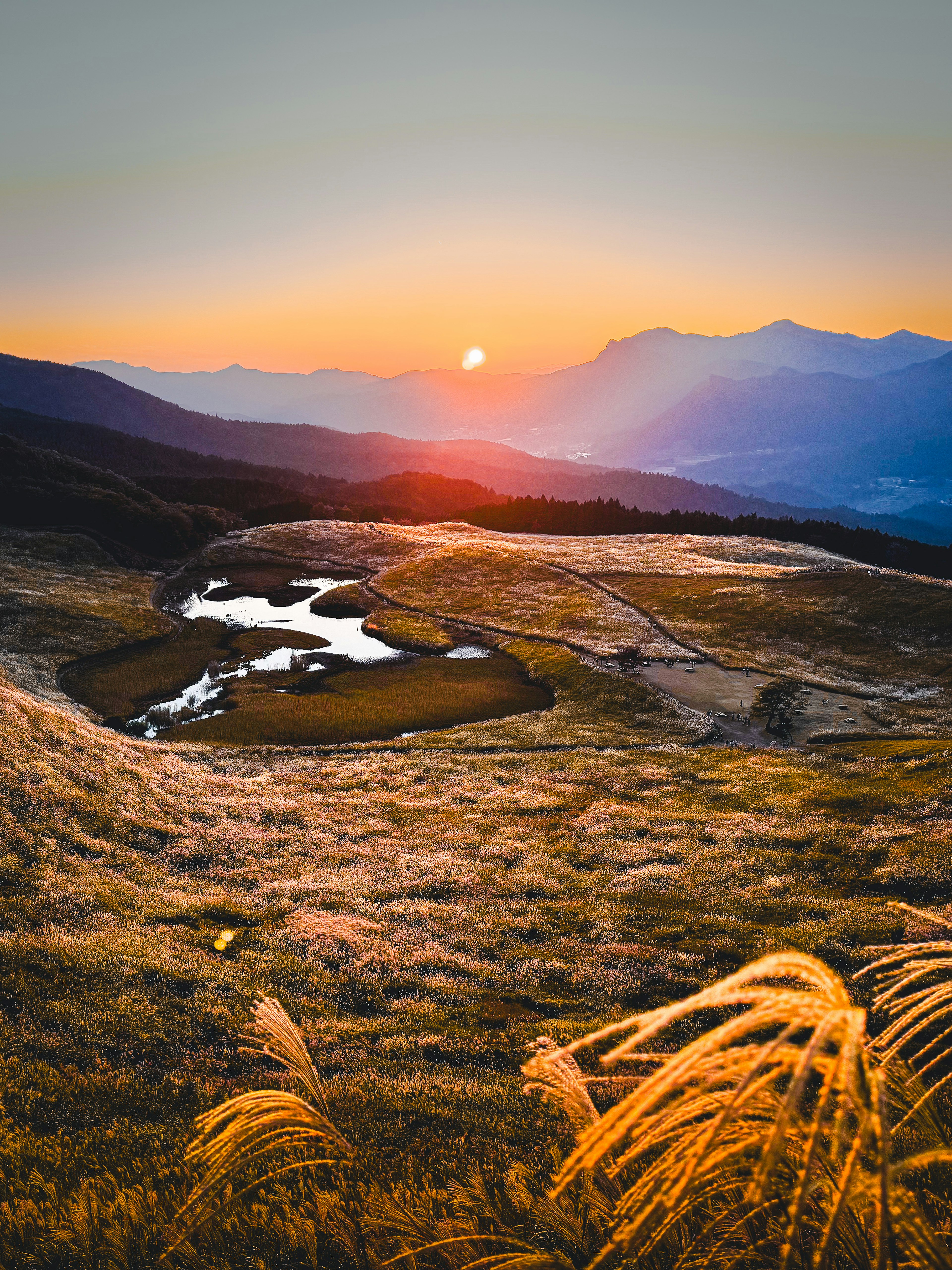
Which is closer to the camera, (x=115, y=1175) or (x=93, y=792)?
(x=115, y=1175)

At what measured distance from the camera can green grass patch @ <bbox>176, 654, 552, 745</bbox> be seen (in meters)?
46.6

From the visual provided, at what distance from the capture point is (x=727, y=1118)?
7.09ft

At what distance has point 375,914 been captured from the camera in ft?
67.2

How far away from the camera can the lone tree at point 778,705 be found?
4503 centimetres

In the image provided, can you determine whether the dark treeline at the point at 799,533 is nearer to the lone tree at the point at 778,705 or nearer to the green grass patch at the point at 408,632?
the green grass patch at the point at 408,632

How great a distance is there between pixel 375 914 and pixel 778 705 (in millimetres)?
35491

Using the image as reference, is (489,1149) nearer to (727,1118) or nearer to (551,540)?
(727,1118)

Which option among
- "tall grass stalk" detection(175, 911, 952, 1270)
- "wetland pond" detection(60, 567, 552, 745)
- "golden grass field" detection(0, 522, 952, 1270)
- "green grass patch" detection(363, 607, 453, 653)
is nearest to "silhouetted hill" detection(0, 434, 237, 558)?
"wetland pond" detection(60, 567, 552, 745)

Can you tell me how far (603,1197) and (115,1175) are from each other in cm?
606

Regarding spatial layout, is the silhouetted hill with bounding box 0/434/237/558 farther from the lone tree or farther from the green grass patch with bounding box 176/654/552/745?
the lone tree

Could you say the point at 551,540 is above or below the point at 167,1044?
above

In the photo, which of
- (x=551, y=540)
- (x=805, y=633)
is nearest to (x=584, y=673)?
(x=805, y=633)

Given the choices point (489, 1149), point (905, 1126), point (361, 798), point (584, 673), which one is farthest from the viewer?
point (584, 673)

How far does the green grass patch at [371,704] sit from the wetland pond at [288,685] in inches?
4.6
